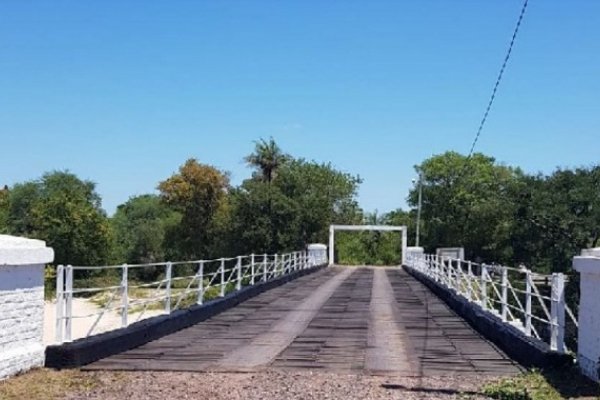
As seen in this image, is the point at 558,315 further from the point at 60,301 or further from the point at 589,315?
the point at 60,301

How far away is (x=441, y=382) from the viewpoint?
8.92m

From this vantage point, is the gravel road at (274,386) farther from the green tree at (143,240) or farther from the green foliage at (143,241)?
the green tree at (143,240)

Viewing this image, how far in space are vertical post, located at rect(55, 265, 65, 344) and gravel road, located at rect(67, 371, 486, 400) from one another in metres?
0.95

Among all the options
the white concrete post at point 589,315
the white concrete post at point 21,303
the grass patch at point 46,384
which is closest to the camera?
the grass patch at point 46,384

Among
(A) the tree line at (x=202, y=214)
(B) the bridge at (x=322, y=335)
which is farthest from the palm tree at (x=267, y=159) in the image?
(B) the bridge at (x=322, y=335)

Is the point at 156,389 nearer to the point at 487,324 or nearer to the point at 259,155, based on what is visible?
the point at 487,324

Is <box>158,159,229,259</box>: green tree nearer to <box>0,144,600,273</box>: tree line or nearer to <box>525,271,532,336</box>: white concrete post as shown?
<box>0,144,600,273</box>: tree line

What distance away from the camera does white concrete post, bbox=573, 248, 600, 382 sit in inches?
331

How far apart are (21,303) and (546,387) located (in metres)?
5.88

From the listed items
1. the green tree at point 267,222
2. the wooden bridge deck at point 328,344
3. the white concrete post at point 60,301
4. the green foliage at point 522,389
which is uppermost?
the green tree at point 267,222

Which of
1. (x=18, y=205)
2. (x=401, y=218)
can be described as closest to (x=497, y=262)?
(x=401, y=218)

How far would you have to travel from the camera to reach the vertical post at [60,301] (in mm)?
9711

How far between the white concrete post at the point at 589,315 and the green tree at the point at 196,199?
65.0 metres

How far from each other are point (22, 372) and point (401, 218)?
102 metres
